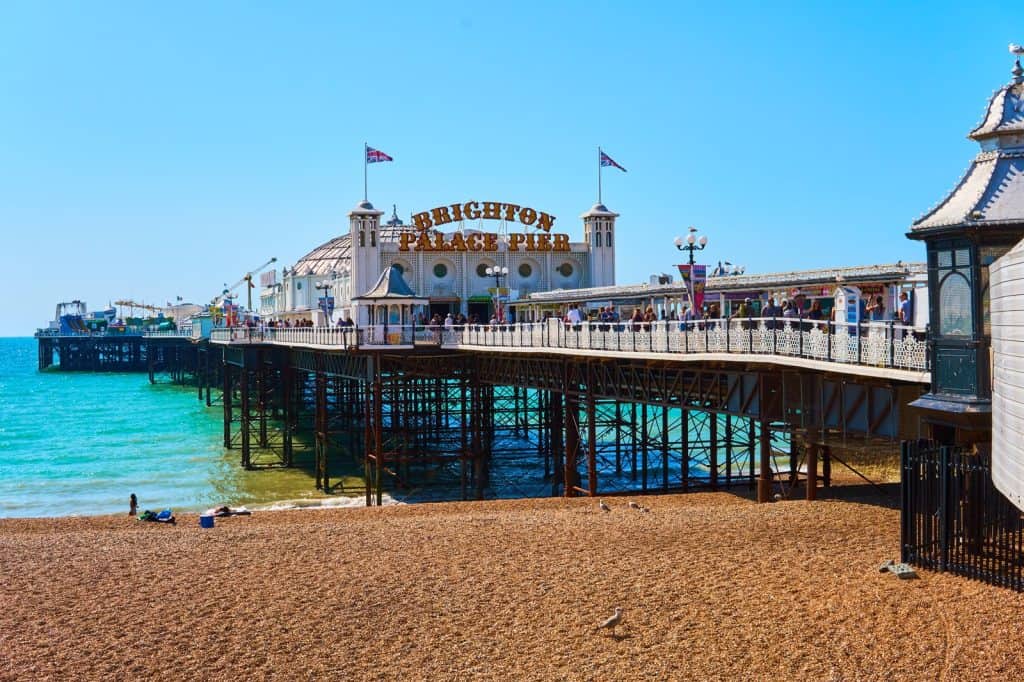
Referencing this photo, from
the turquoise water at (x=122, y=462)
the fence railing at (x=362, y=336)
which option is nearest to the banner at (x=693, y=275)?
the fence railing at (x=362, y=336)

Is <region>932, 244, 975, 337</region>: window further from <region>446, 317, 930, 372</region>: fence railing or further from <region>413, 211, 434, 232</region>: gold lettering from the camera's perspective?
<region>413, 211, 434, 232</region>: gold lettering

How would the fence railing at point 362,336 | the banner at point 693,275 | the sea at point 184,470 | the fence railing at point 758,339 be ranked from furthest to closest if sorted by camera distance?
the sea at point 184,470 → the fence railing at point 362,336 → the banner at point 693,275 → the fence railing at point 758,339

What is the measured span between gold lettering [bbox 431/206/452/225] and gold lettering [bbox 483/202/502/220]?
1.84 meters

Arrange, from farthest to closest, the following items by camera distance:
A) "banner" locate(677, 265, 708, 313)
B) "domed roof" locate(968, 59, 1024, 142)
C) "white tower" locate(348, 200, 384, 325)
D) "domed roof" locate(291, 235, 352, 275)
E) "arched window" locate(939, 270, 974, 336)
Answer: "domed roof" locate(291, 235, 352, 275) < "white tower" locate(348, 200, 384, 325) < "banner" locate(677, 265, 708, 313) < "domed roof" locate(968, 59, 1024, 142) < "arched window" locate(939, 270, 974, 336)

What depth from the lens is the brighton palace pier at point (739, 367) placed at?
13.6 metres

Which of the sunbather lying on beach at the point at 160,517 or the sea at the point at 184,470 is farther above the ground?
the sunbather lying on beach at the point at 160,517

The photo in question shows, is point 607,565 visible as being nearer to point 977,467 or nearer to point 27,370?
point 977,467

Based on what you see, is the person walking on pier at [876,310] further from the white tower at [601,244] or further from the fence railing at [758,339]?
the white tower at [601,244]

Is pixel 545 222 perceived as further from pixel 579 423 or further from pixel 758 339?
pixel 758 339

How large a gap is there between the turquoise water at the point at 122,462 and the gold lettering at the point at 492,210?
55.0 ft

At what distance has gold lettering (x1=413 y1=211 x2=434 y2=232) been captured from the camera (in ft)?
181

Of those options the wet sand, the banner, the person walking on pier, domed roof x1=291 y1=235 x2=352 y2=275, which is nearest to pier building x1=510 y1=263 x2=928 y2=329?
the person walking on pier

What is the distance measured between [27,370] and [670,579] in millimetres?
156667

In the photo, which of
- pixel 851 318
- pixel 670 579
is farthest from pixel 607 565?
pixel 851 318
